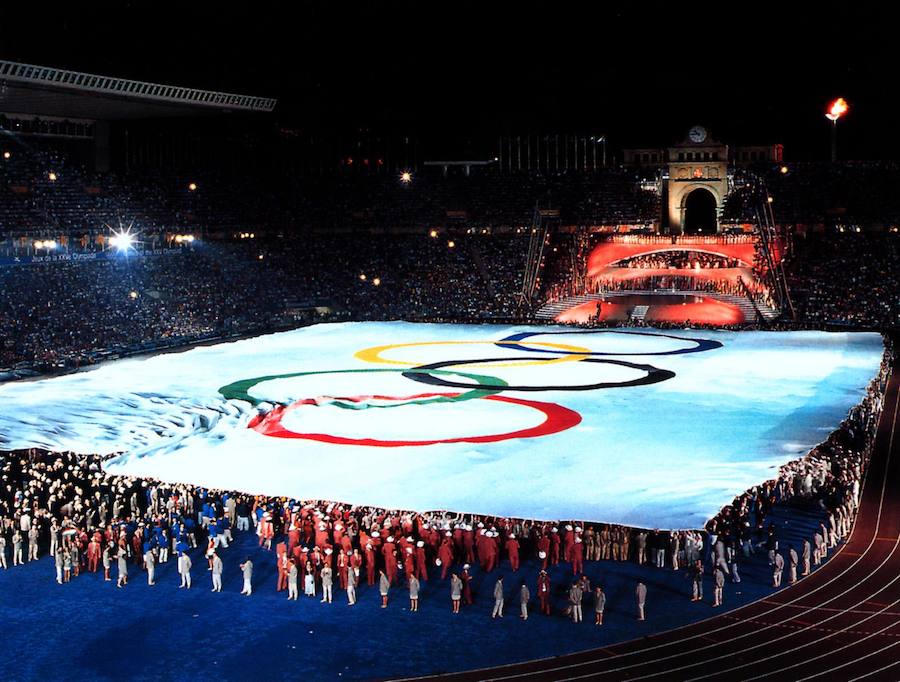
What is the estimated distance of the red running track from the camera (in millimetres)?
19047

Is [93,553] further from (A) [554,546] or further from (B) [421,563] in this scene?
(A) [554,546]

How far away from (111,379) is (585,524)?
28.9m

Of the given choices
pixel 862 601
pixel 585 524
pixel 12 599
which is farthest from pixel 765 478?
pixel 12 599

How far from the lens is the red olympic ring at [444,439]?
36688 mm

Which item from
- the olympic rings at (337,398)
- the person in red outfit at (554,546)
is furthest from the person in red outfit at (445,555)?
the olympic rings at (337,398)

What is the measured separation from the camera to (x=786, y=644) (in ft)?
66.1

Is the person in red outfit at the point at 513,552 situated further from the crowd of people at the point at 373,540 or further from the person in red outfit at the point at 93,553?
the person in red outfit at the point at 93,553

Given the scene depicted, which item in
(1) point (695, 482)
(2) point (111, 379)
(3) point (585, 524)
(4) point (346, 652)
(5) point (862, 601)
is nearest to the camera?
(4) point (346, 652)

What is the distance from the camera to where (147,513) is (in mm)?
28781

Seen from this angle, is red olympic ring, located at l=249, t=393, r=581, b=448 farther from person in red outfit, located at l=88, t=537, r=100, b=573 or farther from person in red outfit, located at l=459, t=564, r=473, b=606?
person in red outfit, located at l=459, t=564, r=473, b=606

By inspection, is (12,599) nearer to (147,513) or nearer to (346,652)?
(147,513)

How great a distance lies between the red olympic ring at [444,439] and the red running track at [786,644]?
14.4 m

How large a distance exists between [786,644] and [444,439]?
1814 cm

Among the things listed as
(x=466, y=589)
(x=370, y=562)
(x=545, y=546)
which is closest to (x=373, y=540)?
(x=370, y=562)
